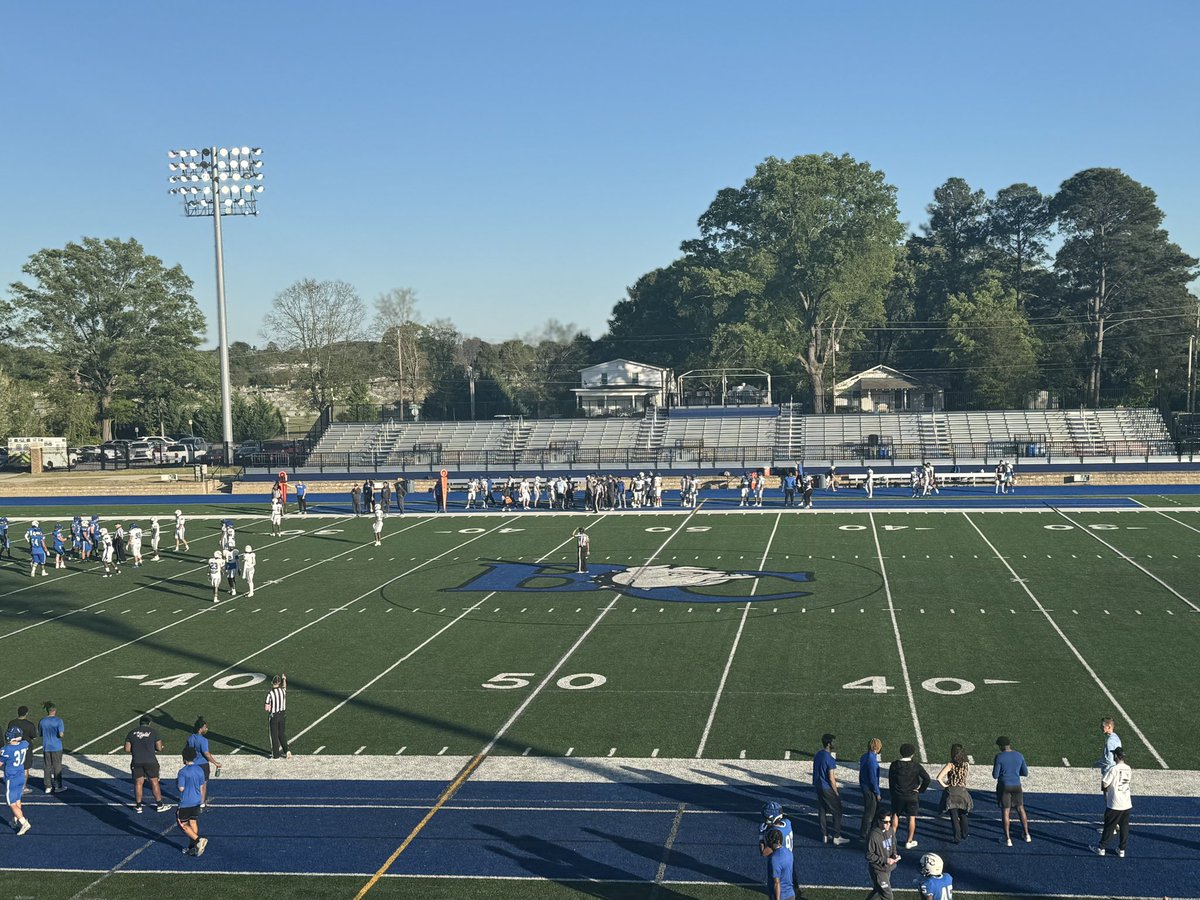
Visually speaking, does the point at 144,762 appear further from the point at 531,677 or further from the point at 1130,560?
the point at 1130,560

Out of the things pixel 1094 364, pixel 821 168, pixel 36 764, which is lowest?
pixel 36 764

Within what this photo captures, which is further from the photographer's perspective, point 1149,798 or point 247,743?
point 247,743

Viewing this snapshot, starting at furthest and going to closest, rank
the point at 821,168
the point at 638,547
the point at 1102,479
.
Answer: the point at 821,168, the point at 1102,479, the point at 638,547

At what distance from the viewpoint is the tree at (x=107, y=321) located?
79.8 metres

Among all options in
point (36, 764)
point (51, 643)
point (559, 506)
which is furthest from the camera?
point (559, 506)

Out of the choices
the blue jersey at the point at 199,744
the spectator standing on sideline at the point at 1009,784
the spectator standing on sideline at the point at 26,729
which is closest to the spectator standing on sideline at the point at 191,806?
the blue jersey at the point at 199,744

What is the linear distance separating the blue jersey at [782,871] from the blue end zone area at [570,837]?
1304 millimetres

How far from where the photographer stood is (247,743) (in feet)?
57.4

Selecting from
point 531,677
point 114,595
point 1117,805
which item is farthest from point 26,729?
point 114,595

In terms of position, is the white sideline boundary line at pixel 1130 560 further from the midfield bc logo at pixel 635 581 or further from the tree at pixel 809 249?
the tree at pixel 809 249

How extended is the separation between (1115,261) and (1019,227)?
15294 millimetres

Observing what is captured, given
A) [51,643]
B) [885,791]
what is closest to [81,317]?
[51,643]

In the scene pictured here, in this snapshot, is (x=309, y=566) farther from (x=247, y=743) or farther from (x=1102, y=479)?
(x=1102, y=479)

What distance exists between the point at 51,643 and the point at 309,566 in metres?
9.43
